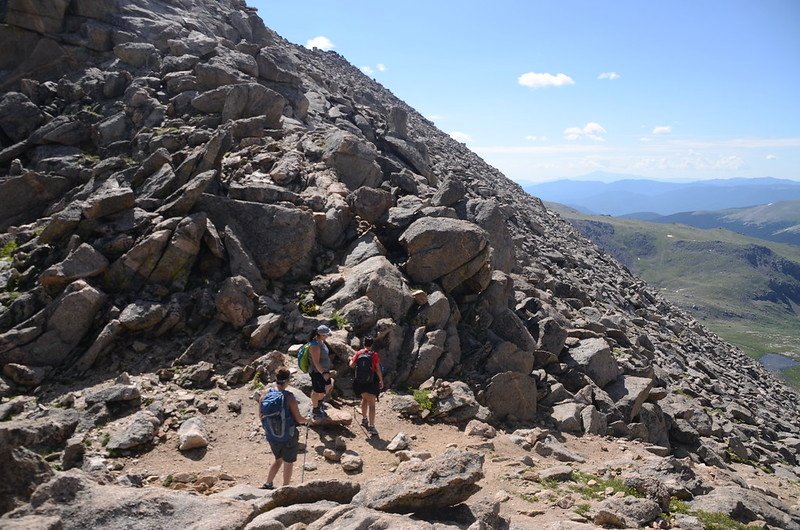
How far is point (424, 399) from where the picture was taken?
20672 mm

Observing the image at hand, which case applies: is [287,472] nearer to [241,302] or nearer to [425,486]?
[425,486]

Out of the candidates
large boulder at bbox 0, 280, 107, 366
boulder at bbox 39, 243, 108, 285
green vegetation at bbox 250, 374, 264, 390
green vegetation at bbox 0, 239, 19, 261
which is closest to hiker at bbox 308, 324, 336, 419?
green vegetation at bbox 250, 374, 264, 390

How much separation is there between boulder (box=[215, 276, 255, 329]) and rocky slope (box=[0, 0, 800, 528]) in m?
0.07

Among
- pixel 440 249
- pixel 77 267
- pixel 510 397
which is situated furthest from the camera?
pixel 440 249

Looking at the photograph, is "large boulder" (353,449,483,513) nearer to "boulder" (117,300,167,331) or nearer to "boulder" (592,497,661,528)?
"boulder" (592,497,661,528)

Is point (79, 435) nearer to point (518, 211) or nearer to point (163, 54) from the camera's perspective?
point (163, 54)

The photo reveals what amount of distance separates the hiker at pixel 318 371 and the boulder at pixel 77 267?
995 centimetres

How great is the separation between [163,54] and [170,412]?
104 ft

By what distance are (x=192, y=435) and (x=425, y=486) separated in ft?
27.8

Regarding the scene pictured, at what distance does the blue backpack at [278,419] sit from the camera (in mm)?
13719

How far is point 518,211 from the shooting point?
5909 centimetres

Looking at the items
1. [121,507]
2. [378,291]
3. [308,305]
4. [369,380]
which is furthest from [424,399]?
[121,507]

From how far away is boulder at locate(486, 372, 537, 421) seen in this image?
22269 mm

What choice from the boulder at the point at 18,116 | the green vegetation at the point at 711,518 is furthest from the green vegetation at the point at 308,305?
the boulder at the point at 18,116
